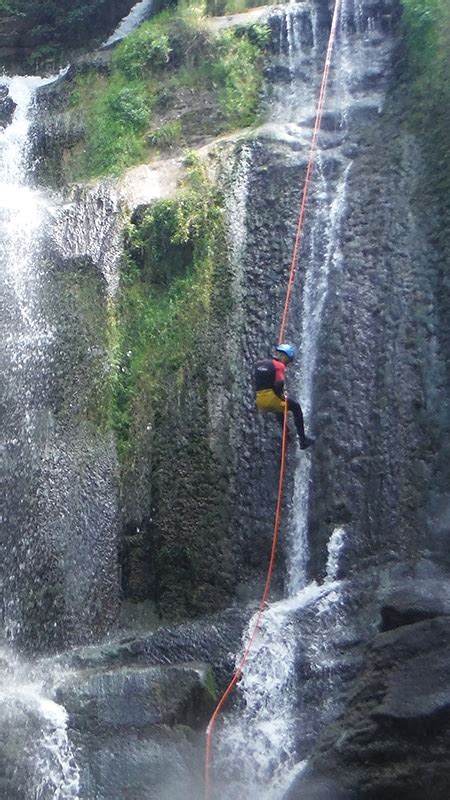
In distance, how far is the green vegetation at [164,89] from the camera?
37.7 ft

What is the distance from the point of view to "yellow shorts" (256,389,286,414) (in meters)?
8.19

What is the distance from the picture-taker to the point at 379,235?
9.48m

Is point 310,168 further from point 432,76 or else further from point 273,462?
point 273,462

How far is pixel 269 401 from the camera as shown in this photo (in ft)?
27.0

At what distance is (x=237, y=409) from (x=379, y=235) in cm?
235

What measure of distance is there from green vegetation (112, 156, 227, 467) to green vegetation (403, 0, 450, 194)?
2.36 meters

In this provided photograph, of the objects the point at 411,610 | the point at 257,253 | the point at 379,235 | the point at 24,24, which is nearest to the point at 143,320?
the point at 257,253

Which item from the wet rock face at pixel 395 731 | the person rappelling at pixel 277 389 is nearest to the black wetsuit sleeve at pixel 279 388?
the person rappelling at pixel 277 389

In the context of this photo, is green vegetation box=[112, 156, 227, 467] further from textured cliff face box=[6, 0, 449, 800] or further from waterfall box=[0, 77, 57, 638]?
waterfall box=[0, 77, 57, 638]

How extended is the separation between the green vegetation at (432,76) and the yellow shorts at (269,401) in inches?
110

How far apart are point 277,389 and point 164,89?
579 centimetres

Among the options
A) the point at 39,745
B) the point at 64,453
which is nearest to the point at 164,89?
the point at 64,453

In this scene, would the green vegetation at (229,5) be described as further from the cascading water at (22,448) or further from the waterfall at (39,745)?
the waterfall at (39,745)

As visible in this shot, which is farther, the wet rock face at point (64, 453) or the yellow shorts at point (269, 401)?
the wet rock face at point (64, 453)
